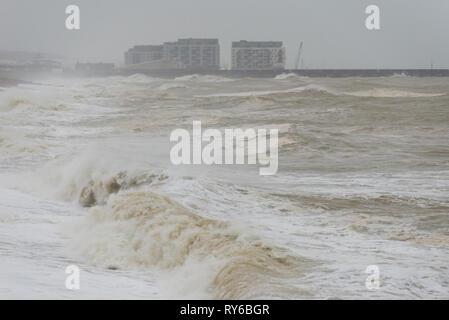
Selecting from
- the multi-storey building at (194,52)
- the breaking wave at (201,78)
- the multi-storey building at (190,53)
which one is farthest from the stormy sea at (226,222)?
the multi-storey building at (194,52)

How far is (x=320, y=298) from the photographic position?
672cm

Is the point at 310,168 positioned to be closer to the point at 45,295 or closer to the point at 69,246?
the point at 69,246

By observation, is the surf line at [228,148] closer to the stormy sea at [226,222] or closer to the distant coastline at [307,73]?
the stormy sea at [226,222]

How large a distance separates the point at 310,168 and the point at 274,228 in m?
5.74

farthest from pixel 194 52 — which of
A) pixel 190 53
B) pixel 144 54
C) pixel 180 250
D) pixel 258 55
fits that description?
pixel 180 250

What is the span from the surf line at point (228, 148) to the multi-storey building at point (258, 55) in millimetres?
106778

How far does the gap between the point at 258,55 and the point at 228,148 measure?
390ft

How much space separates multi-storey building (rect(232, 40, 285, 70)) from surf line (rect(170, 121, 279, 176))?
106778 mm

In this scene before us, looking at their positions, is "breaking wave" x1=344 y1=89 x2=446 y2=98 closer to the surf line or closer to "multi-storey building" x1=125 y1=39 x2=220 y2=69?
the surf line

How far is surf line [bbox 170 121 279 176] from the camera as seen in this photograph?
15883 mm

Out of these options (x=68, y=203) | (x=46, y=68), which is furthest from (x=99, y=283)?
(x=46, y=68)

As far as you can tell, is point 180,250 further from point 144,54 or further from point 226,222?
point 144,54

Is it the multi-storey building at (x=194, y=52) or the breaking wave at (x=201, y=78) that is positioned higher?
the multi-storey building at (x=194, y=52)

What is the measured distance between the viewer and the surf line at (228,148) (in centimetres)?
1588
